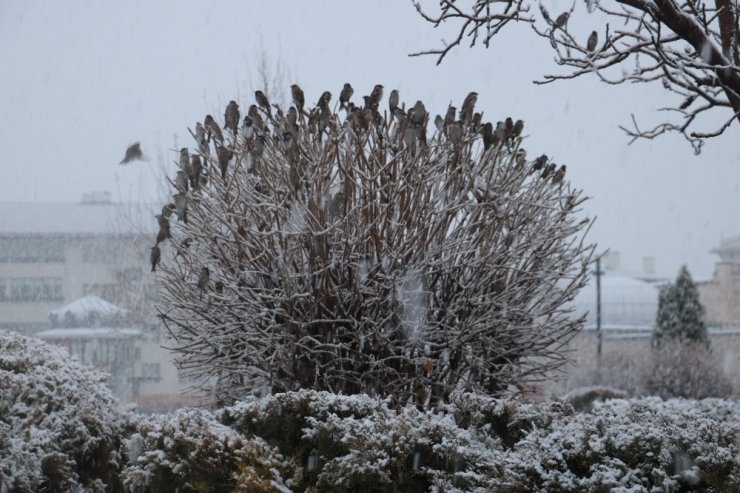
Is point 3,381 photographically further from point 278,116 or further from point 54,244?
point 54,244

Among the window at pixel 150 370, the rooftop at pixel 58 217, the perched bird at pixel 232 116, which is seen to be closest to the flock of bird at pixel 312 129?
the perched bird at pixel 232 116

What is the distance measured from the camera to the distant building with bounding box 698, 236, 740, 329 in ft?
134

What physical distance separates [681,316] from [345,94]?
15553 millimetres

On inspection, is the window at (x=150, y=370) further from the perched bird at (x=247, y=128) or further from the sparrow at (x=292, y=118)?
the sparrow at (x=292, y=118)

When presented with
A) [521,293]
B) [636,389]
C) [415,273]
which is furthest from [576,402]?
[415,273]

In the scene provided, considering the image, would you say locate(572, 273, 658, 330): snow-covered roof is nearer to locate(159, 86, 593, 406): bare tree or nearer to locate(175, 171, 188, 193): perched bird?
locate(159, 86, 593, 406): bare tree

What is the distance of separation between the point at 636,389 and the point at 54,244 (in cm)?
2451

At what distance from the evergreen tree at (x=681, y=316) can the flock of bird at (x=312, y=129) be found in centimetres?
1427

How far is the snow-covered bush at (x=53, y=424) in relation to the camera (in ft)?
16.1

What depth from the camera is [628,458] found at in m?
3.82

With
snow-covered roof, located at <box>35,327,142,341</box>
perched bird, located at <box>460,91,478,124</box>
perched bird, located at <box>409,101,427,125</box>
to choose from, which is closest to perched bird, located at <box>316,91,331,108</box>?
perched bird, located at <box>409,101,427,125</box>

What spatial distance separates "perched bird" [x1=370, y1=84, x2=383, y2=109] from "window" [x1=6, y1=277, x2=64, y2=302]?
29.4m

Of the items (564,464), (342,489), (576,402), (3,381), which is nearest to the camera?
(564,464)

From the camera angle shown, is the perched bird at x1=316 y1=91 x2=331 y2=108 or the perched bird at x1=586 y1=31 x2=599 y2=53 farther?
the perched bird at x1=316 y1=91 x2=331 y2=108
